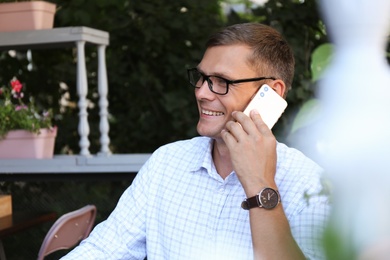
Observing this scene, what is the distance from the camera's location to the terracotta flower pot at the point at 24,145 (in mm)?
3695

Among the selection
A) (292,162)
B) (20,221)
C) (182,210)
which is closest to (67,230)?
(20,221)

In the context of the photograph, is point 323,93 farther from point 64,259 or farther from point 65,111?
point 65,111

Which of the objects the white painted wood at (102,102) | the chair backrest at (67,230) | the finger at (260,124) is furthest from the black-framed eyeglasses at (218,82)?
the white painted wood at (102,102)

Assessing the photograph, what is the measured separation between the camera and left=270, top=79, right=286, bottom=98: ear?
1.80 metres

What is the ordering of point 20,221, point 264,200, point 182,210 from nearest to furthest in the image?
point 264,200
point 182,210
point 20,221

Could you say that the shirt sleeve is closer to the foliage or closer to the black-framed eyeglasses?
the black-framed eyeglasses

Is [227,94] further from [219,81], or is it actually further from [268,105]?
[268,105]

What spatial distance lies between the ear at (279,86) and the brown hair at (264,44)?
2 centimetres

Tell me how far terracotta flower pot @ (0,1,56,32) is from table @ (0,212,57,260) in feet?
3.76

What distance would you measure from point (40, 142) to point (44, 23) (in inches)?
26.6

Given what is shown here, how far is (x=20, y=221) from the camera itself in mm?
2932

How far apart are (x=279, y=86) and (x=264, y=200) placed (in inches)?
26.8

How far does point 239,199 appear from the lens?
180 centimetres

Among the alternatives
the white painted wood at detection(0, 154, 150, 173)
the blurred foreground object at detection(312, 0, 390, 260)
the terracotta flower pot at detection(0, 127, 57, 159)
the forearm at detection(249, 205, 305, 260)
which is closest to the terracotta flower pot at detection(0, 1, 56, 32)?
the terracotta flower pot at detection(0, 127, 57, 159)
